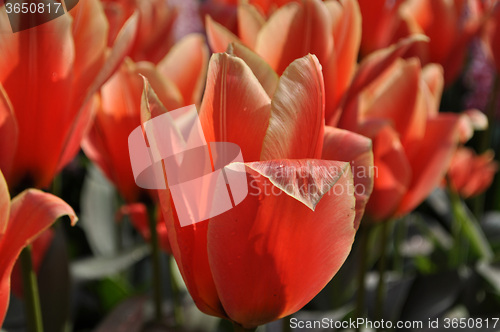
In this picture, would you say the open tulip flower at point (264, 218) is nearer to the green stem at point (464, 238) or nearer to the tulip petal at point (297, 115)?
the tulip petal at point (297, 115)

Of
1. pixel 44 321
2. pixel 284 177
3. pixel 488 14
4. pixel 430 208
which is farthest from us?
pixel 430 208

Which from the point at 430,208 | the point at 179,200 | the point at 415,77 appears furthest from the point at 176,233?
the point at 430,208

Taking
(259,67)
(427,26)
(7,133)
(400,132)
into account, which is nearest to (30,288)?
(7,133)

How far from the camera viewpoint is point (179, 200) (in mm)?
330

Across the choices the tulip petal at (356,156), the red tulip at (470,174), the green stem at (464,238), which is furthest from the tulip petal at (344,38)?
the red tulip at (470,174)

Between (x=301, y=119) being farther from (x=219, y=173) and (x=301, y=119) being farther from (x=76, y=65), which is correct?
(x=76, y=65)

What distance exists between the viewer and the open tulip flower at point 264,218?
320 mm

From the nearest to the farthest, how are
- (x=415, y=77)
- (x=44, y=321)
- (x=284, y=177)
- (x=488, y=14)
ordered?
(x=284, y=177)
(x=415, y=77)
(x=44, y=321)
(x=488, y=14)

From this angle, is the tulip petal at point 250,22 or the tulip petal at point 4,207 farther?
the tulip petal at point 250,22

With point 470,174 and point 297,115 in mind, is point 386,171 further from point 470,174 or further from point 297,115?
point 470,174

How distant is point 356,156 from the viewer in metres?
0.36

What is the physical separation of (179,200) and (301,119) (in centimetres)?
7

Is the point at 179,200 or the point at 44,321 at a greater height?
the point at 179,200

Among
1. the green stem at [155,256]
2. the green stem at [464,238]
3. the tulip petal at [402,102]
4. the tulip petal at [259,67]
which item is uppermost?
the tulip petal at [259,67]
